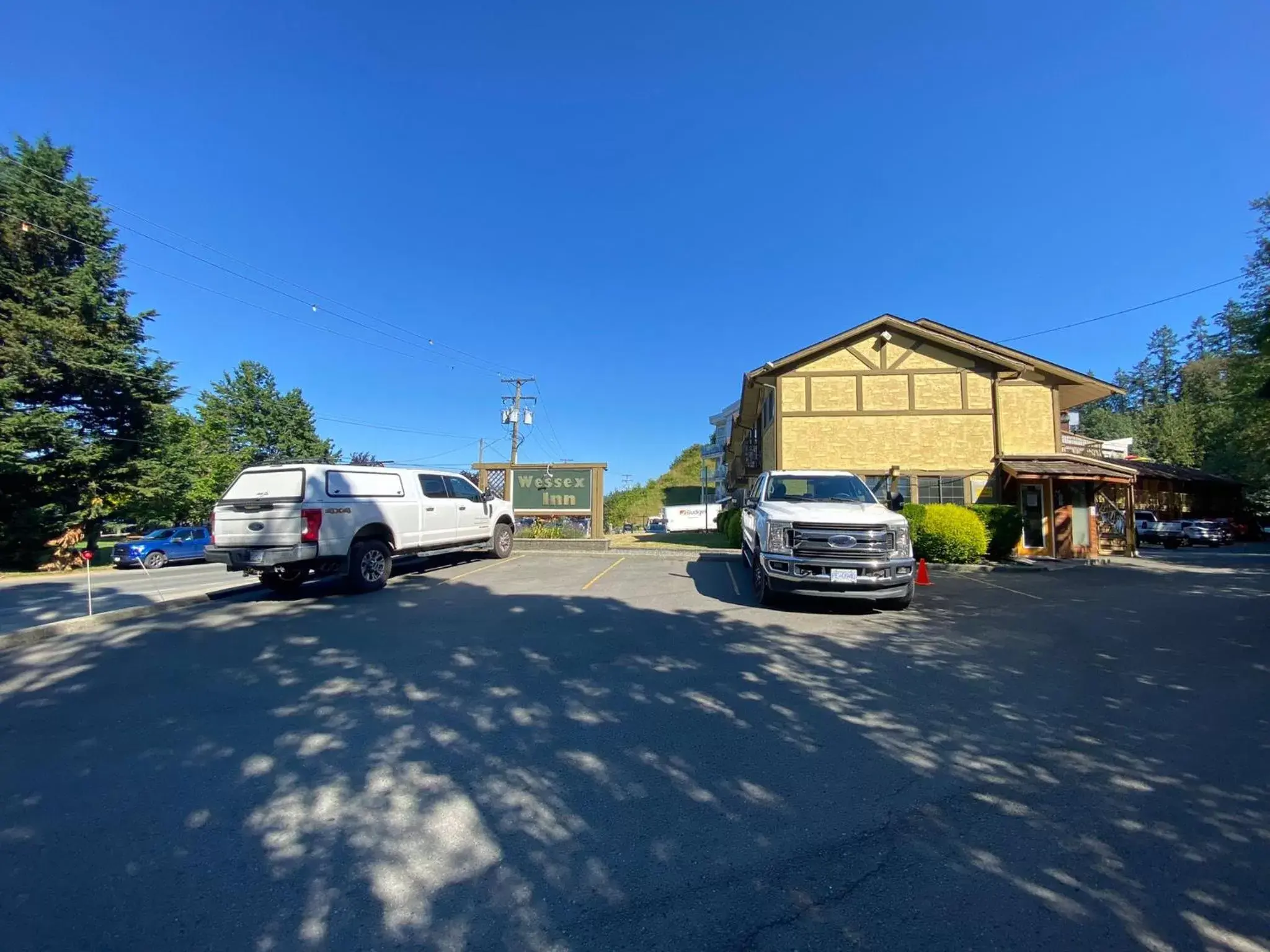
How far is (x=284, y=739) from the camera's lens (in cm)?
421

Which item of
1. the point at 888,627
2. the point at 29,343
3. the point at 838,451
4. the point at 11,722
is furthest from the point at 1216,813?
the point at 29,343

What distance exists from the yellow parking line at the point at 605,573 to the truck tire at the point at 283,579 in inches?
181

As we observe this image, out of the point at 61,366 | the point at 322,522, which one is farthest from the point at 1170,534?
the point at 61,366

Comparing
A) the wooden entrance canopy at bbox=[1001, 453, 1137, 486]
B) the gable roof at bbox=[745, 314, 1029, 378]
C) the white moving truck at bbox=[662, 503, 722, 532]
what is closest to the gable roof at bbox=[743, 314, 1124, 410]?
the gable roof at bbox=[745, 314, 1029, 378]

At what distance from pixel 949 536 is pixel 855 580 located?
8.75 m

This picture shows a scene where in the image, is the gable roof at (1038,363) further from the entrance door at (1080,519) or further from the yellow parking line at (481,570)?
the yellow parking line at (481,570)

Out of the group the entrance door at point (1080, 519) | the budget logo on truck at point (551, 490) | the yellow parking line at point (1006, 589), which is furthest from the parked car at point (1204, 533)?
the budget logo on truck at point (551, 490)

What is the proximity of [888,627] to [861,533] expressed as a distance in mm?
1280

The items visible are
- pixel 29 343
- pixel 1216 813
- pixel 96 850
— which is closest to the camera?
pixel 96 850

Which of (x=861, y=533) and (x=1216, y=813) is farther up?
(x=861, y=533)

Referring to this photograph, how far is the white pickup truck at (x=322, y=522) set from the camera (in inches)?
351

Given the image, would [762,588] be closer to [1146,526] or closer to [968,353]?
[968,353]

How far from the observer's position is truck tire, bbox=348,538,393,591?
9719mm

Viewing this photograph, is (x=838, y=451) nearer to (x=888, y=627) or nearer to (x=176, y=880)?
(x=888, y=627)
